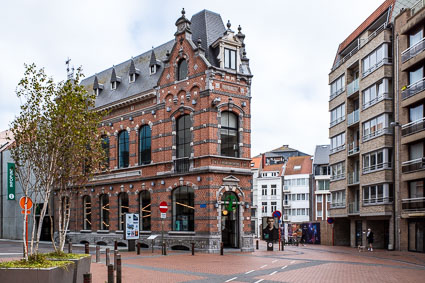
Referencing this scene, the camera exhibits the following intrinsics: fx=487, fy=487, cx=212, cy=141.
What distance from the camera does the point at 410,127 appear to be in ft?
111

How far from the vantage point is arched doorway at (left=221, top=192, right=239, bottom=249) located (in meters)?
30.4

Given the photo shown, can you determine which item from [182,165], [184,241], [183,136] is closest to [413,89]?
[183,136]

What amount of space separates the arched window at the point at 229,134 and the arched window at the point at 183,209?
3405mm

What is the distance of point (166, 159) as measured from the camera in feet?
108

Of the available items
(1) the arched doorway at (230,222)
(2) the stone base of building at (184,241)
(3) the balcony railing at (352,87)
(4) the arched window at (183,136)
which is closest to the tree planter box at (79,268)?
(2) the stone base of building at (184,241)

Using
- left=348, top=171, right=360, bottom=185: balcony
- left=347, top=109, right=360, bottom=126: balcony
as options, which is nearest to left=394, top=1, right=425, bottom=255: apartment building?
left=347, top=109, right=360, bottom=126: balcony

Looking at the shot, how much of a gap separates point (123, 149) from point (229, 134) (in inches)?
409

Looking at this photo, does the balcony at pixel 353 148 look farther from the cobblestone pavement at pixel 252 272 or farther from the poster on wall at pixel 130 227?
the cobblestone pavement at pixel 252 272

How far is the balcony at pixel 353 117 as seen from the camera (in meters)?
42.4

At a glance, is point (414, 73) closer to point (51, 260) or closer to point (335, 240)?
point (335, 240)

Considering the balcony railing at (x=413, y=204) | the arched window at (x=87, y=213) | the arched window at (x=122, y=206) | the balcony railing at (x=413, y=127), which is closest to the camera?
the balcony railing at (x=413, y=204)

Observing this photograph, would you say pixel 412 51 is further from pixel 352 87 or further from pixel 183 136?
pixel 183 136

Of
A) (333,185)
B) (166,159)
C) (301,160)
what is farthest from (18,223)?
(301,160)

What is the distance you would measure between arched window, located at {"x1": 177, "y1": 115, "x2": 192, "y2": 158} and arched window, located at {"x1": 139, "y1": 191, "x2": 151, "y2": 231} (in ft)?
14.9
